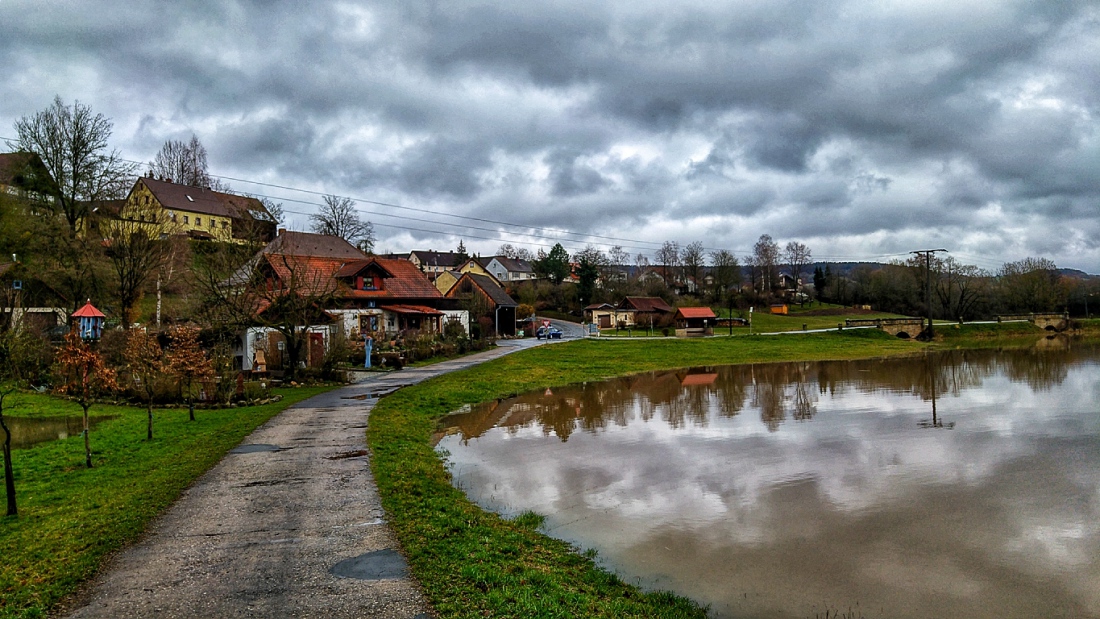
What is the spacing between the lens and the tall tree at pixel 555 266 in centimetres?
9438

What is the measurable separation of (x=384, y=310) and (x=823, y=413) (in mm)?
28011

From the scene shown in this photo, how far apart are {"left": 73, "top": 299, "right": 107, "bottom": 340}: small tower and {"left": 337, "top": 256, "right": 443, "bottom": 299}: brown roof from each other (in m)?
13.4

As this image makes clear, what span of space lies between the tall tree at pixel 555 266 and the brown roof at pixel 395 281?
49084 millimetres

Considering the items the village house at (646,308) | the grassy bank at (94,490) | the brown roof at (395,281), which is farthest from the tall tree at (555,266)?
the grassy bank at (94,490)

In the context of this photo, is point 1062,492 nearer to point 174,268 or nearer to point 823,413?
point 823,413

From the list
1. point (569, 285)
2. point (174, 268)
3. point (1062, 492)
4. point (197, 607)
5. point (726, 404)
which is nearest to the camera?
point (197, 607)

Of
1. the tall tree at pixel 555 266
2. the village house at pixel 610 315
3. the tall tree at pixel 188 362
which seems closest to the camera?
the tall tree at pixel 188 362

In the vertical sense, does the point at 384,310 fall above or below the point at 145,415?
above

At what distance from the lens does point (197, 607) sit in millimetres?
6215

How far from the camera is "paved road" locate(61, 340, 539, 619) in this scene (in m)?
6.27

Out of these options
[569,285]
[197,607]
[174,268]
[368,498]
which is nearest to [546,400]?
[368,498]

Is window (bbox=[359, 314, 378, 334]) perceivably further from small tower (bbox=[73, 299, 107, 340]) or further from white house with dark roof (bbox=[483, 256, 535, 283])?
white house with dark roof (bbox=[483, 256, 535, 283])

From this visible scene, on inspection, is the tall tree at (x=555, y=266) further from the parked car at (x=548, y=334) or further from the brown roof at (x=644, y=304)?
the parked car at (x=548, y=334)

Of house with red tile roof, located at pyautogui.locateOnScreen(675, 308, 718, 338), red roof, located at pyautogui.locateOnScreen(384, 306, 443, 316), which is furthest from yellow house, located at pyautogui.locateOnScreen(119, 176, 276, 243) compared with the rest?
house with red tile roof, located at pyautogui.locateOnScreen(675, 308, 718, 338)
